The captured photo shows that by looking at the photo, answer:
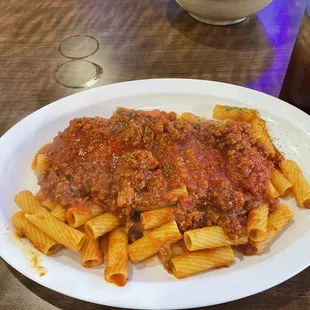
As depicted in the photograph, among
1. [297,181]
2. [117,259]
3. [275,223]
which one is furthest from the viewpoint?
[297,181]

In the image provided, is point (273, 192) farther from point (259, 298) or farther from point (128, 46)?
point (128, 46)

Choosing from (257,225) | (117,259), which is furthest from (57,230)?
(257,225)

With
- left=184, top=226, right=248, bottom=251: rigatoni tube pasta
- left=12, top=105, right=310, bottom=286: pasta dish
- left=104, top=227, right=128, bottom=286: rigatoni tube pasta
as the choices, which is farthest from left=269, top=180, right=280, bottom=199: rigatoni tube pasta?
left=104, top=227, right=128, bottom=286: rigatoni tube pasta

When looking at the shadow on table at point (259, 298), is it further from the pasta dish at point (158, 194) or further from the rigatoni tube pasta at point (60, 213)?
the rigatoni tube pasta at point (60, 213)

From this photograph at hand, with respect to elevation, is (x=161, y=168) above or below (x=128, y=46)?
above

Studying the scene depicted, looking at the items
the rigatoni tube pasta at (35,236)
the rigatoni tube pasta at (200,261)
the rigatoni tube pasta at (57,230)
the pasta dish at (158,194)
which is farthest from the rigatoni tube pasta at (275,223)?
the rigatoni tube pasta at (35,236)

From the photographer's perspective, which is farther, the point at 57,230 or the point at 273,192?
the point at 273,192

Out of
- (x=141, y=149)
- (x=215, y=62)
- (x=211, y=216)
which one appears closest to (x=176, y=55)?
(x=215, y=62)
